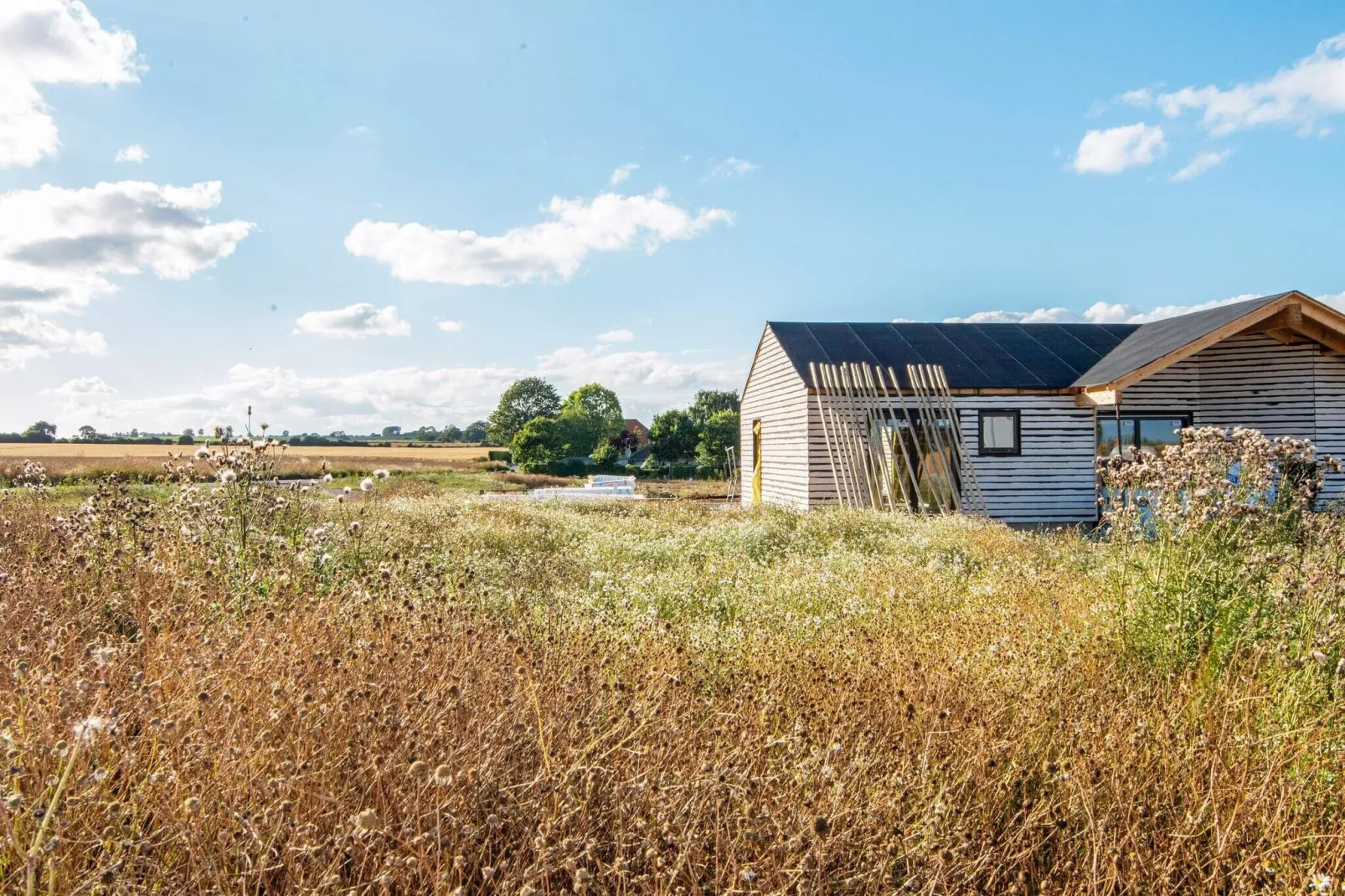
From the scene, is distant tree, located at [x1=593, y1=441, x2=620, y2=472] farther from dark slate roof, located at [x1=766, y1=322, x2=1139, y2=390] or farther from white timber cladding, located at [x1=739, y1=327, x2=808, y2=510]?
dark slate roof, located at [x1=766, y1=322, x2=1139, y2=390]

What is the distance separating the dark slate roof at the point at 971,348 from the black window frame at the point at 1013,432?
528 millimetres

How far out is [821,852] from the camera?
7.16ft

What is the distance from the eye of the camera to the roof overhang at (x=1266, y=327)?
14.3 meters

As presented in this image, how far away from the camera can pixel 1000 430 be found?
16.5 m

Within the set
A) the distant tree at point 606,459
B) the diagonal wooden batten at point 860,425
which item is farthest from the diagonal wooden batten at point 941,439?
the distant tree at point 606,459

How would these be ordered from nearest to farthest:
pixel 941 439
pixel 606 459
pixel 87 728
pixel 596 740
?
pixel 87 728
pixel 596 740
pixel 941 439
pixel 606 459

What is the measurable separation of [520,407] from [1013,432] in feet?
176

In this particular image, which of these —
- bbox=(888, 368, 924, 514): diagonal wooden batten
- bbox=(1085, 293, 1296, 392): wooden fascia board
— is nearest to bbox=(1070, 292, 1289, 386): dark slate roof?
bbox=(1085, 293, 1296, 392): wooden fascia board

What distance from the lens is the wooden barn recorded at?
52.1 feet

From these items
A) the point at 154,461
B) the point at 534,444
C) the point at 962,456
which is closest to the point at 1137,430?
the point at 962,456

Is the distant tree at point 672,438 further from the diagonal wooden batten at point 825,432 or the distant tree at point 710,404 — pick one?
the diagonal wooden batten at point 825,432

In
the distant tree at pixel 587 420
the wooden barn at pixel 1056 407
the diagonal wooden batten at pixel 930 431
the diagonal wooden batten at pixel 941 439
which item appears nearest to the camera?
the diagonal wooden batten at pixel 941 439

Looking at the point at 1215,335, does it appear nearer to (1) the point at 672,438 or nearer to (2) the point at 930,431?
(2) the point at 930,431

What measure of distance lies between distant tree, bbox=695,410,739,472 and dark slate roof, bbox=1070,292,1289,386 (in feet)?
81.1
